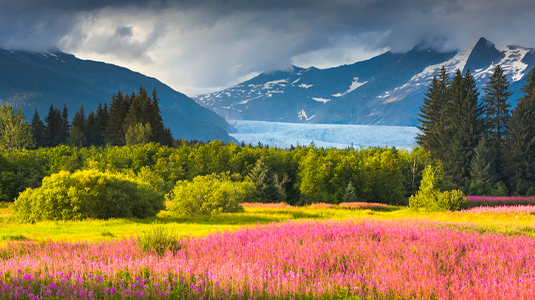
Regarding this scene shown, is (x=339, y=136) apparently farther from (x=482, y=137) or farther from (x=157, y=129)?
(x=482, y=137)

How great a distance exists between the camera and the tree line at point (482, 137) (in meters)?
61.1

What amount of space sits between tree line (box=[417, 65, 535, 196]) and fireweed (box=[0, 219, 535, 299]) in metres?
53.4

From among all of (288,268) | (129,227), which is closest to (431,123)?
(129,227)

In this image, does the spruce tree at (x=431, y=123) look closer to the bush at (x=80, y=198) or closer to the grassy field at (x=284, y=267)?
the bush at (x=80, y=198)

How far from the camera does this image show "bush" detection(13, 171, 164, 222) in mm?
18203

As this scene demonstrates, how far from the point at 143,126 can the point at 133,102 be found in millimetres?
7948

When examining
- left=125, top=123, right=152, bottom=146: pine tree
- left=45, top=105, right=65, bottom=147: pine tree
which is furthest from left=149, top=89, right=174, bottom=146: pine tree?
left=45, top=105, right=65, bottom=147: pine tree

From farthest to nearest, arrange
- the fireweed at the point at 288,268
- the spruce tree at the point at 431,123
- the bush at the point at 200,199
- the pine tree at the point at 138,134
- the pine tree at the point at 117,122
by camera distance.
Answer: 1. the pine tree at the point at 117,122
2. the pine tree at the point at 138,134
3. the spruce tree at the point at 431,123
4. the bush at the point at 200,199
5. the fireweed at the point at 288,268

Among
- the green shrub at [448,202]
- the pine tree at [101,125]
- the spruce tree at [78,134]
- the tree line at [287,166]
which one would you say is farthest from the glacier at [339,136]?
the green shrub at [448,202]

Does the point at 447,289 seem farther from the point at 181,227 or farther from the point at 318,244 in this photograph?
the point at 181,227

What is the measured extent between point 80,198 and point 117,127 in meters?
84.9

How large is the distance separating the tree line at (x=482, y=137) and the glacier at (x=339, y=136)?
52031mm

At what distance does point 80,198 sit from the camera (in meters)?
18.7

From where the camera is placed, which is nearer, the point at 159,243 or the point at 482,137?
the point at 159,243
